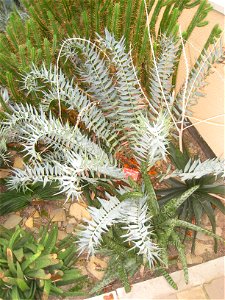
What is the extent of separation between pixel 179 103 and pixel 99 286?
1200 millimetres

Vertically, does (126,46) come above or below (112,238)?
above

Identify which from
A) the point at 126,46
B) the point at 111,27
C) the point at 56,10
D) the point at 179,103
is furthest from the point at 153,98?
the point at 56,10

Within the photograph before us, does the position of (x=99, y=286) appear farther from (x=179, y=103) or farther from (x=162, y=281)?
(x=179, y=103)

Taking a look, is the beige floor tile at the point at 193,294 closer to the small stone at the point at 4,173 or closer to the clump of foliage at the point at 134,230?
the clump of foliage at the point at 134,230

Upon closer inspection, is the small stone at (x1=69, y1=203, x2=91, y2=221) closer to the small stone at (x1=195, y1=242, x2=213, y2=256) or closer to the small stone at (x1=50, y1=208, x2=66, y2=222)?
the small stone at (x1=50, y1=208, x2=66, y2=222)

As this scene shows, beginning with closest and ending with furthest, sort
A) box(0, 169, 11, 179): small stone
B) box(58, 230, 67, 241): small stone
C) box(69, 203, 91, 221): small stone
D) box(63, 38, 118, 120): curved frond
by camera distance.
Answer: box(63, 38, 118, 120): curved frond
box(58, 230, 67, 241): small stone
box(69, 203, 91, 221): small stone
box(0, 169, 11, 179): small stone

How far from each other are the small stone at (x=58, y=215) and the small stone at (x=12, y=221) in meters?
0.21

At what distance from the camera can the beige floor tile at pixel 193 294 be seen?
2387 mm

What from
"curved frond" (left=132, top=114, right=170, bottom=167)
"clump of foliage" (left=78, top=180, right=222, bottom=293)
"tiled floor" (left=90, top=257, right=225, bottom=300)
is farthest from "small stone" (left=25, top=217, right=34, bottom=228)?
"curved frond" (left=132, top=114, right=170, bottom=167)

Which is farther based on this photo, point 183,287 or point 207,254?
point 207,254

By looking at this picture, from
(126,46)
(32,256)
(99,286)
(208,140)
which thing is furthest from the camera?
(208,140)

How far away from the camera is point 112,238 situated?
7.75 feet

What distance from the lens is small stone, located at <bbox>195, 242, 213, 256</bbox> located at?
2651 mm

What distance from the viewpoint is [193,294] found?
240 centimetres
